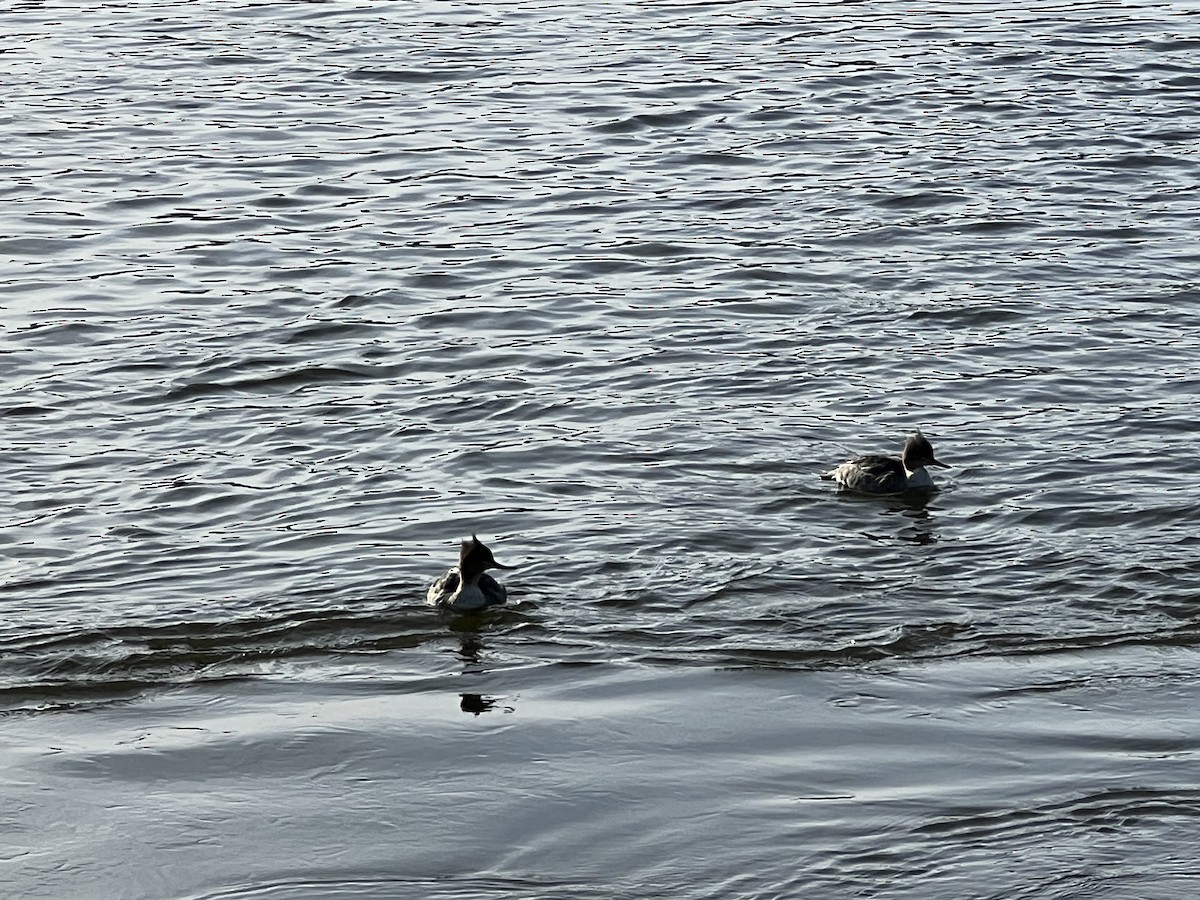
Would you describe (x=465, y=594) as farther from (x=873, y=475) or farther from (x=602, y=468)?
(x=873, y=475)

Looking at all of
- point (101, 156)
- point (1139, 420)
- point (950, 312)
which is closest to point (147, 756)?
point (1139, 420)

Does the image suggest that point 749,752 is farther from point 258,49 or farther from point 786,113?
point 258,49

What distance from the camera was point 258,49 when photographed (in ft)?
94.5

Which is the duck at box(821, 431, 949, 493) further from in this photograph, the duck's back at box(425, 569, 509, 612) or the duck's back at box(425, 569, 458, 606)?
the duck's back at box(425, 569, 458, 606)

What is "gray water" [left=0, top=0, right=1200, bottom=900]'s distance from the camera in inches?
353

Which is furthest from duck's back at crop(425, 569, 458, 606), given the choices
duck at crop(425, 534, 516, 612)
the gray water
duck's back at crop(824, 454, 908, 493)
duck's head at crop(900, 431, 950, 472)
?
duck's head at crop(900, 431, 950, 472)

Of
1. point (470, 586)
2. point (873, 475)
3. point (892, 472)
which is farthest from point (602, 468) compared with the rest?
point (470, 586)

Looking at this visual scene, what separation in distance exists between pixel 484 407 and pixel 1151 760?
7.54 m

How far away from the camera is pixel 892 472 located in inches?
552

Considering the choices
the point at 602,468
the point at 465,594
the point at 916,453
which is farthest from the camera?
the point at 602,468

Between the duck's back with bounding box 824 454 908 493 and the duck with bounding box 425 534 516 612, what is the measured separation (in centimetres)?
305

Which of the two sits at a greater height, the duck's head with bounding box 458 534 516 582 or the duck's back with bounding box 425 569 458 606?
the duck's head with bounding box 458 534 516 582

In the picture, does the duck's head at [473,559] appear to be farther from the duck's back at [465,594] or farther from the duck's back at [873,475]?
the duck's back at [873,475]

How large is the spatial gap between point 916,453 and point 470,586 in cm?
392
